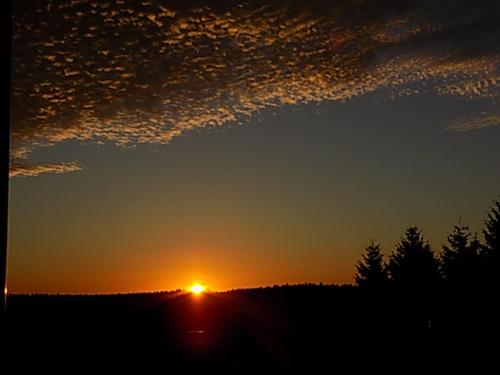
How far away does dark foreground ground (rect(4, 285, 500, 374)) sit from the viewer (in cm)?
909

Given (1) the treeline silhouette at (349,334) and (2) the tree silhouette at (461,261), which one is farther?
(2) the tree silhouette at (461,261)

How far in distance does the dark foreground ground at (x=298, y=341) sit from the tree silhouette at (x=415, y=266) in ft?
3.27

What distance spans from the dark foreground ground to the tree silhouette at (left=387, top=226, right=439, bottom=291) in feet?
3.27

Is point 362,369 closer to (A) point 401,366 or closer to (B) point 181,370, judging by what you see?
(A) point 401,366

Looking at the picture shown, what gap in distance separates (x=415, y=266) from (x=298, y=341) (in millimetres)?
16917

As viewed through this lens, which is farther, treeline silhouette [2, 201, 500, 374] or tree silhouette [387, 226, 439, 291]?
tree silhouette [387, 226, 439, 291]

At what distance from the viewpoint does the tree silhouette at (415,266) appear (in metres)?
42.7

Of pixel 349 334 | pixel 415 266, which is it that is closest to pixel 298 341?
pixel 349 334

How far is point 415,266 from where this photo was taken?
143ft

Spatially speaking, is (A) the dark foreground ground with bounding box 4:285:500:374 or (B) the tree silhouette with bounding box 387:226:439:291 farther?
(B) the tree silhouette with bounding box 387:226:439:291

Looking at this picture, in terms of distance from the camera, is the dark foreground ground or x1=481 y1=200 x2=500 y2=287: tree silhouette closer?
the dark foreground ground

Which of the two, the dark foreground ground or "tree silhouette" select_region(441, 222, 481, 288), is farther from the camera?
"tree silhouette" select_region(441, 222, 481, 288)

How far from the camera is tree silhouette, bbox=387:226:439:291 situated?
42688 mm

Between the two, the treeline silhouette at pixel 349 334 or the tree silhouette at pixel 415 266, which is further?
the tree silhouette at pixel 415 266
